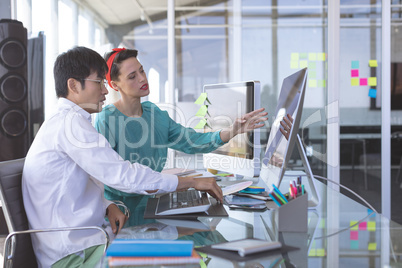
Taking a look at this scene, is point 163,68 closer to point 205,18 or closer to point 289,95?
point 205,18

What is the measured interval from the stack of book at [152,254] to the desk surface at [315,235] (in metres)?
0.07

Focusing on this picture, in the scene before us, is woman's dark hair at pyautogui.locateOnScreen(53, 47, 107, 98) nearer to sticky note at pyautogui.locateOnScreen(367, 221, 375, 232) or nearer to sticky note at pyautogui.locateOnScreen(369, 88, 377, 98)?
sticky note at pyautogui.locateOnScreen(367, 221, 375, 232)

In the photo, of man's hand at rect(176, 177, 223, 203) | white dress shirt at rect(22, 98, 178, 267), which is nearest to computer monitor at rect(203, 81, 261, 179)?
man's hand at rect(176, 177, 223, 203)

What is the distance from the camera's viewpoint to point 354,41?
418cm

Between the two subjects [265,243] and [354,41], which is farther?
[354,41]

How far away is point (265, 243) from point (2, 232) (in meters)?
3.29

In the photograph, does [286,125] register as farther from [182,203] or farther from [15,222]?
[15,222]

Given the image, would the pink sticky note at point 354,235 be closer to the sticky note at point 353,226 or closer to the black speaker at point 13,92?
the sticky note at point 353,226

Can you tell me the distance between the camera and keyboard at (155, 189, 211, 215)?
58.5 inches

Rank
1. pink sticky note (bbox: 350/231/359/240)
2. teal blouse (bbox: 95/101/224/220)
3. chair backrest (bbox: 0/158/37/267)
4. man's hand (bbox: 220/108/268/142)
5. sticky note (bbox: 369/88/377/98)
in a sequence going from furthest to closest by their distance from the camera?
sticky note (bbox: 369/88/377/98), teal blouse (bbox: 95/101/224/220), man's hand (bbox: 220/108/268/142), chair backrest (bbox: 0/158/37/267), pink sticky note (bbox: 350/231/359/240)

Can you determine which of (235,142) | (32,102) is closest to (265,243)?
(235,142)

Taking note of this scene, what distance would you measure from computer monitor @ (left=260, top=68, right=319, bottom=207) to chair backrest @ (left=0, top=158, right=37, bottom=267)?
0.95m

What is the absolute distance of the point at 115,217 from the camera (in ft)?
5.60

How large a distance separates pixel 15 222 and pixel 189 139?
1.23 meters
